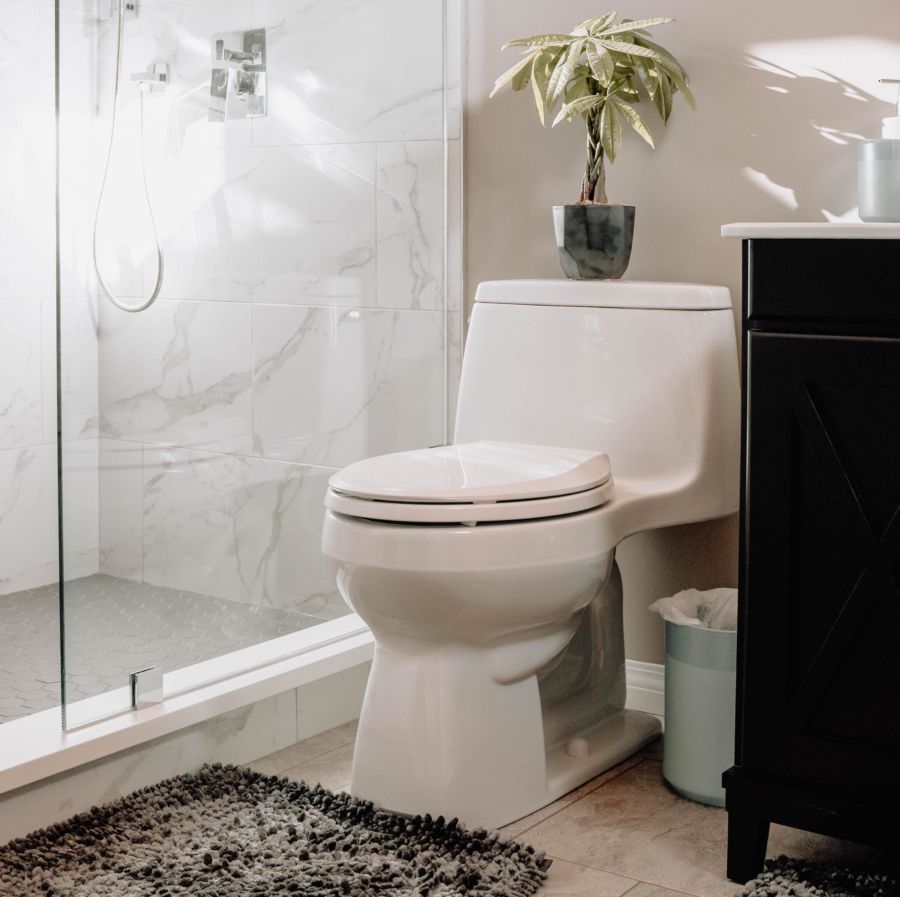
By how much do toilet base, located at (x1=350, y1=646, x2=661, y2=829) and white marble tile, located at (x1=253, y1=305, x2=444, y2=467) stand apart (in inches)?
20.6

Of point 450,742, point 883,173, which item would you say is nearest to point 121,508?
point 450,742

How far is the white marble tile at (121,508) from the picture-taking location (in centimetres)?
196

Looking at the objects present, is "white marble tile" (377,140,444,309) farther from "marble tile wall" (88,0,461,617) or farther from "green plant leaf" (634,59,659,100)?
"green plant leaf" (634,59,659,100)

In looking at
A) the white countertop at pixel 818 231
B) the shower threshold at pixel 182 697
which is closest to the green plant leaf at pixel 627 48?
the white countertop at pixel 818 231

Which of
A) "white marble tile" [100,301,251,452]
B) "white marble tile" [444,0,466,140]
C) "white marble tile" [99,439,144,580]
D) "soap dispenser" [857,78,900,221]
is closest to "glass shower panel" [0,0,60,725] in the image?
"white marble tile" [99,439,144,580]

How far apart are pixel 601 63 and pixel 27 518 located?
5.07 feet

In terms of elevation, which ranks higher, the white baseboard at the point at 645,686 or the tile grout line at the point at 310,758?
the white baseboard at the point at 645,686

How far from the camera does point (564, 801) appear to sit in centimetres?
195

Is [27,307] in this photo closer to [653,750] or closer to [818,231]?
[653,750]

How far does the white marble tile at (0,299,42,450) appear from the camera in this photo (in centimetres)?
271

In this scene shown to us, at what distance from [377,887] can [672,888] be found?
39 centimetres

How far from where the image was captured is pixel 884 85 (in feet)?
6.70

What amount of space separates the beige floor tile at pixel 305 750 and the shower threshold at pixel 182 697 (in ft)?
0.35

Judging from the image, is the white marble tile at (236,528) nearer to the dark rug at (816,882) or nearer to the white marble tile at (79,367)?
the white marble tile at (79,367)
